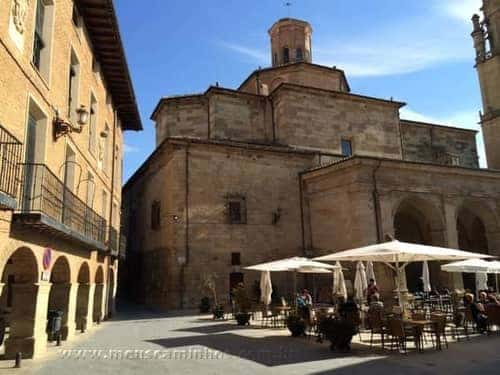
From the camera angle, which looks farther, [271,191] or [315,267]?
[271,191]

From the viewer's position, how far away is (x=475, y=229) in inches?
1065

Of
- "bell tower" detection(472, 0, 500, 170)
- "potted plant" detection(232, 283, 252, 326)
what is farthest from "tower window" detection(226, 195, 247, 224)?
"bell tower" detection(472, 0, 500, 170)

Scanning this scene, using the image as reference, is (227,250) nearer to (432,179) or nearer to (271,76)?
(432,179)

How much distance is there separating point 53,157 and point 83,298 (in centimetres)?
609

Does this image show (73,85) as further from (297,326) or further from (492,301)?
(492,301)

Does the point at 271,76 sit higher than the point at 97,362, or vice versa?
the point at 271,76

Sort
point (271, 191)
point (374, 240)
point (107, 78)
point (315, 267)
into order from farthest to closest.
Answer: point (271, 191), point (374, 240), point (107, 78), point (315, 267)

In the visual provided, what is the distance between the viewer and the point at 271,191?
953 inches

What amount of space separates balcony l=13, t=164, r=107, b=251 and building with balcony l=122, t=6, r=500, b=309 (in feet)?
35.3

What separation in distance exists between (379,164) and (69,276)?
15.4 metres

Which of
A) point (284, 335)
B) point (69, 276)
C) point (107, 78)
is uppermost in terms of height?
point (107, 78)

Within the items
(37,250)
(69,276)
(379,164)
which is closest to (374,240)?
(379,164)

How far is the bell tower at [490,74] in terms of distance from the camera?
32.3 meters

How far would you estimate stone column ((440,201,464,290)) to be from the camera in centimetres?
2161
